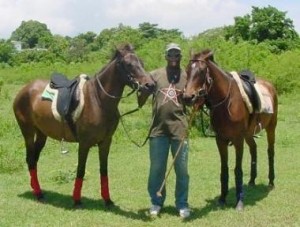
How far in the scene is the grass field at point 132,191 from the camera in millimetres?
6395

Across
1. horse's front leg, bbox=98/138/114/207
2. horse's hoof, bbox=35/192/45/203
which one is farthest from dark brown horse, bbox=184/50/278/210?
horse's hoof, bbox=35/192/45/203

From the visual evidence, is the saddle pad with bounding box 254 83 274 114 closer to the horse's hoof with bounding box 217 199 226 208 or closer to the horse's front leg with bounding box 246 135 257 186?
the horse's front leg with bounding box 246 135 257 186

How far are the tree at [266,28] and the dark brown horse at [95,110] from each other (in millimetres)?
33073

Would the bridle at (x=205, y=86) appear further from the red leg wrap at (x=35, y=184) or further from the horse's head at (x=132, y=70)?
the red leg wrap at (x=35, y=184)

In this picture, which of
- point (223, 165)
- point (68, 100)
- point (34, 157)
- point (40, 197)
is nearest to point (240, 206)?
point (223, 165)

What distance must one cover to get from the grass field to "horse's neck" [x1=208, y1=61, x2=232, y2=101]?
5.08 feet

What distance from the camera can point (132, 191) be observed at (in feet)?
26.6

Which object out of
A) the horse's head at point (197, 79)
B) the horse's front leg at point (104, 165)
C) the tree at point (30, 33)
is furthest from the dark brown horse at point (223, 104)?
the tree at point (30, 33)

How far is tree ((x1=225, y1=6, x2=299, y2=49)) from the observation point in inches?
1548

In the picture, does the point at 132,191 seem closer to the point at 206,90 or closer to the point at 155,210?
the point at 155,210

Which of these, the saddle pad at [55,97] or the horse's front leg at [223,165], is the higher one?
the saddle pad at [55,97]

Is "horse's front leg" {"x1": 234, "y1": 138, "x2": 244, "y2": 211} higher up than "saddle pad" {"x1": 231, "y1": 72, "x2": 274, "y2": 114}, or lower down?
lower down

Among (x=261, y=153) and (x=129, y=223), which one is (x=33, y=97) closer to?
(x=129, y=223)

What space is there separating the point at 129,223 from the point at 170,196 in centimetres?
153
